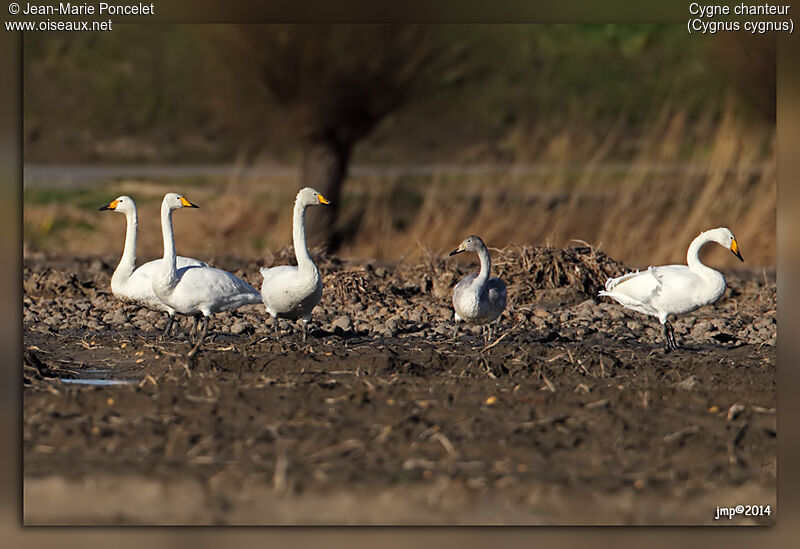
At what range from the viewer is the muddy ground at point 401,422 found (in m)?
4.87

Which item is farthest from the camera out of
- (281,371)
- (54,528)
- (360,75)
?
(360,75)

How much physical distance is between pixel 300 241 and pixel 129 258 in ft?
4.88

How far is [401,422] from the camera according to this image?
19.2 ft

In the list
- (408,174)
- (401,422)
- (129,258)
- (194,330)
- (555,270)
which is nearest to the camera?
(401,422)

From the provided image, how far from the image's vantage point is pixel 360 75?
42.8 feet

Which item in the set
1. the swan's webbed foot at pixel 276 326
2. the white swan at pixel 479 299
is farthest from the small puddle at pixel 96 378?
the white swan at pixel 479 299

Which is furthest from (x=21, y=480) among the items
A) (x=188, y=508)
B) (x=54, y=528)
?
(x=188, y=508)

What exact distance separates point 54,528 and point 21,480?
0.45 m

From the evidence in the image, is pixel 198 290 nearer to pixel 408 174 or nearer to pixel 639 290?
pixel 639 290

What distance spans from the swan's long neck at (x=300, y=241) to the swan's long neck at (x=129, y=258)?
133 cm

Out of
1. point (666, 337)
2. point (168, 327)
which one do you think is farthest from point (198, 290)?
point (666, 337)

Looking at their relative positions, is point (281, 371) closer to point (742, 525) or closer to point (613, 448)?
point (613, 448)

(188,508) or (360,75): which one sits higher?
(360,75)

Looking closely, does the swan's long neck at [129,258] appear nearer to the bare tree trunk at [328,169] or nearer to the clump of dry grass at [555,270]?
the clump of dry grass at [555,270]
